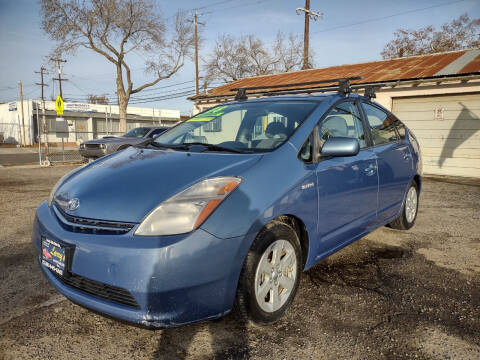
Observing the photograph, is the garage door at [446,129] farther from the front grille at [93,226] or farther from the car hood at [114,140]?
the front grille at [93,226]

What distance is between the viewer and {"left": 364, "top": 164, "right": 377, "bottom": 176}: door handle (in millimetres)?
3103

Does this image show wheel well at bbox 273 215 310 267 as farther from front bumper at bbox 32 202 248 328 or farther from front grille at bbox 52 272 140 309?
front grille at bbox 52 272 140 309

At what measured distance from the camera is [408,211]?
4.37 m

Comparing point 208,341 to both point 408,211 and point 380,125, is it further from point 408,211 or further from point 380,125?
point 408,211

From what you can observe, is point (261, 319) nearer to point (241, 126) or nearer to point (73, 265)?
point (73, 265)

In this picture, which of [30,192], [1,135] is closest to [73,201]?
[30,192]

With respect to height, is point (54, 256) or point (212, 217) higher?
point (212, 217)

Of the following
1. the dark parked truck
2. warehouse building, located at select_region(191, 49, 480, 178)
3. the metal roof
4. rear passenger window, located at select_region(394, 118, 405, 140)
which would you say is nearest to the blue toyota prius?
rear passenger window, located at select_region(394, 118, 405, 140)

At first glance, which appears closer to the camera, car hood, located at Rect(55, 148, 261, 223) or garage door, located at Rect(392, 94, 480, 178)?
car hood, located at Rect(55, 148, 261, 223)

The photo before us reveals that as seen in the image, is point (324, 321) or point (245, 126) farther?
point (245, 126)

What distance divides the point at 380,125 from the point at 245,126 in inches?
60.6

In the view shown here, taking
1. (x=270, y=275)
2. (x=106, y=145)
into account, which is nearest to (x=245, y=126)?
(x=270, y=275)

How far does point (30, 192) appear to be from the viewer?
7.43 meters

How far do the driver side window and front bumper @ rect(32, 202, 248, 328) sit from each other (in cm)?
135
